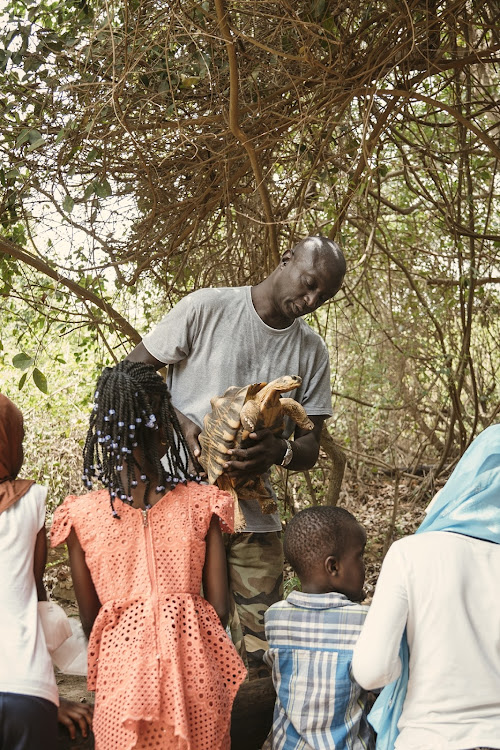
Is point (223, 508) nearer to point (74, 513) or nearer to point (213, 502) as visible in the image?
point (213, 502)

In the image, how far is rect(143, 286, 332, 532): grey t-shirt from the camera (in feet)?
9.46

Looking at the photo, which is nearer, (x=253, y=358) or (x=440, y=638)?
(x=440, y=638)

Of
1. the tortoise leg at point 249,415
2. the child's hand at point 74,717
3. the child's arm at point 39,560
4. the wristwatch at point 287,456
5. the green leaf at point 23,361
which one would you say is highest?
the green leaf at point 23,361

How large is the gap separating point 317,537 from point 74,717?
884 mm

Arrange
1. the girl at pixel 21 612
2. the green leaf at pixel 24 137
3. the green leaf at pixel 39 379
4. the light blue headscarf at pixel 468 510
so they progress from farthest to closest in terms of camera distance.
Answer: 1. the green leaf at pixel 39 379
2. the green leaf at pixel 24 137
3. the light blue headscarf at pixel 468 510
4. the girl at pixel 21 612

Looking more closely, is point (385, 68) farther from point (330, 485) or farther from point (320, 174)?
point (330, 485)

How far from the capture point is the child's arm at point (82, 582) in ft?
7.18

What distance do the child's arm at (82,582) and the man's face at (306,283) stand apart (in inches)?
46.2

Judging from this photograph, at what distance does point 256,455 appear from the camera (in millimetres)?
2627

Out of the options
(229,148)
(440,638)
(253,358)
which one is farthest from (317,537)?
(229,148)

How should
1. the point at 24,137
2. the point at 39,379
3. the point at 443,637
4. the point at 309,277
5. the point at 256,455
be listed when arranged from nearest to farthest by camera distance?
1. the point at 443,637
2. the point at 256,455
3. the point at 309,277
4. the point at 24,137
5. the point at 39,379

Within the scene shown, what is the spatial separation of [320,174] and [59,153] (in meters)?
1.48

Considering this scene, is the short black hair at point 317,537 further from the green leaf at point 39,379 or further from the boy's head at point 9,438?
the green leaf at point 39,379

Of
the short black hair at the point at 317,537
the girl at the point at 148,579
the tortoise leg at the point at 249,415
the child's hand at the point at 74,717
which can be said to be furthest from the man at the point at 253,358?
the child's hand at the point at 74,717
